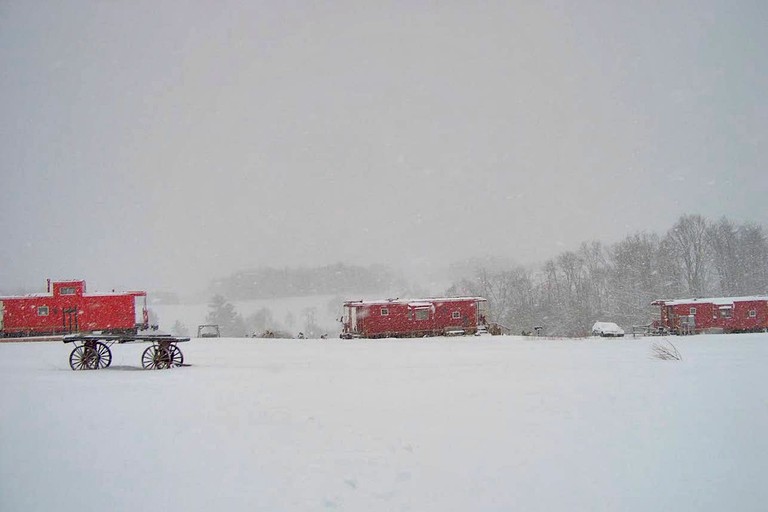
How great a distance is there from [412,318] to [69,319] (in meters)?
23.0

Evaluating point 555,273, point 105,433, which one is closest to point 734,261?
point 555,273

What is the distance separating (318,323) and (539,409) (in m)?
84.3

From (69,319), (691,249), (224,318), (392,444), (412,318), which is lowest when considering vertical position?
(224,318)

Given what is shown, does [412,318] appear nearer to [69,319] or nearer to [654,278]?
[69,319]

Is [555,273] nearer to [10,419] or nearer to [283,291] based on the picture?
[283,291]

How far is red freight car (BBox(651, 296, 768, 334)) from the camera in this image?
3925 cm

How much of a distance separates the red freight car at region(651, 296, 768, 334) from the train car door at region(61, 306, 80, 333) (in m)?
41.8

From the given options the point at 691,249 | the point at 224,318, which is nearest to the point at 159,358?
the point at 224,318

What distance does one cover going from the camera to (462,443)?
7.12 metres

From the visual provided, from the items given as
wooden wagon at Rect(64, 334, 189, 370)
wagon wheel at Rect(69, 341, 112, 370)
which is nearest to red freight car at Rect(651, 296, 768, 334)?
wooden wagon at Rect(64, 334, 189, 370)

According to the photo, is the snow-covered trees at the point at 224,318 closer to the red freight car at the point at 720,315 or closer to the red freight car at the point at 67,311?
the red freight car at the point at 67,311

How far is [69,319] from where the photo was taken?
104 ft

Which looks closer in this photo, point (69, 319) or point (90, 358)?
point (90, 358)

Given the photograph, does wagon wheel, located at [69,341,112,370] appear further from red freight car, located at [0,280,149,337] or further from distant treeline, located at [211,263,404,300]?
distant treeline, located at [211,263,404,300]
